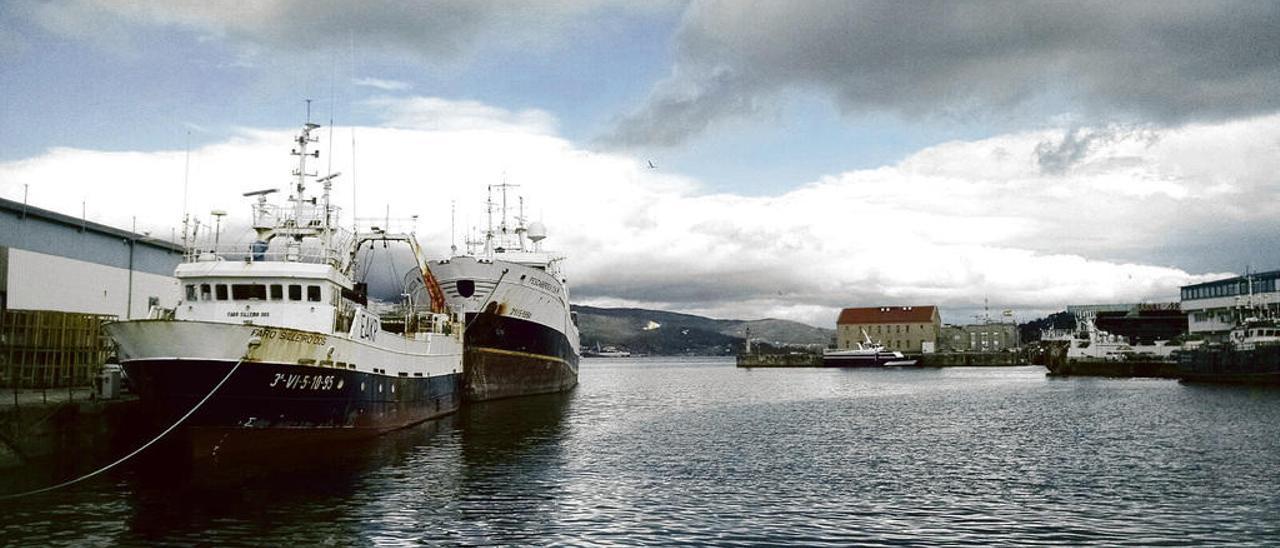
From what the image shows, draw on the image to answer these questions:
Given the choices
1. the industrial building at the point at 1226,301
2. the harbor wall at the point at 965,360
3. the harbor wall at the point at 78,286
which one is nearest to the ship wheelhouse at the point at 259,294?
the harbor wall at the point at 78,286

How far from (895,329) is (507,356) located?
142434mm

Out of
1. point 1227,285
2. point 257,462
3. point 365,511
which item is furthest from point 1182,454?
point 1227,285

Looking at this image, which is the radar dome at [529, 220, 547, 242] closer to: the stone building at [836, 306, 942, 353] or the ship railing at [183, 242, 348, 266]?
the ship railing at [183, 242, 348, 266]

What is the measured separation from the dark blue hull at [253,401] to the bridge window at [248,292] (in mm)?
3927

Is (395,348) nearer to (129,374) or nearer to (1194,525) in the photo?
(129,374)

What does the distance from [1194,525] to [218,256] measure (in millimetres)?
28795

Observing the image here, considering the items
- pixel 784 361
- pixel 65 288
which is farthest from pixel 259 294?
pixel 784 361

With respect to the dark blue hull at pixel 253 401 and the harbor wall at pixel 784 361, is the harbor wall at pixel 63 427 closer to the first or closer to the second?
the dark blue hull at pixel 253 401

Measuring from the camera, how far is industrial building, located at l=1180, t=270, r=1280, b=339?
301 ft

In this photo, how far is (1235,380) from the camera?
7338 cm

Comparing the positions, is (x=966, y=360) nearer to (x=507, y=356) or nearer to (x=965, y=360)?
(x=965, y=360)

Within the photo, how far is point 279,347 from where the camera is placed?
25266mm

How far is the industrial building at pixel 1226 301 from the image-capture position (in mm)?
91750

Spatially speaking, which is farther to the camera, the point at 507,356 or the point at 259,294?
the point at 507,356
